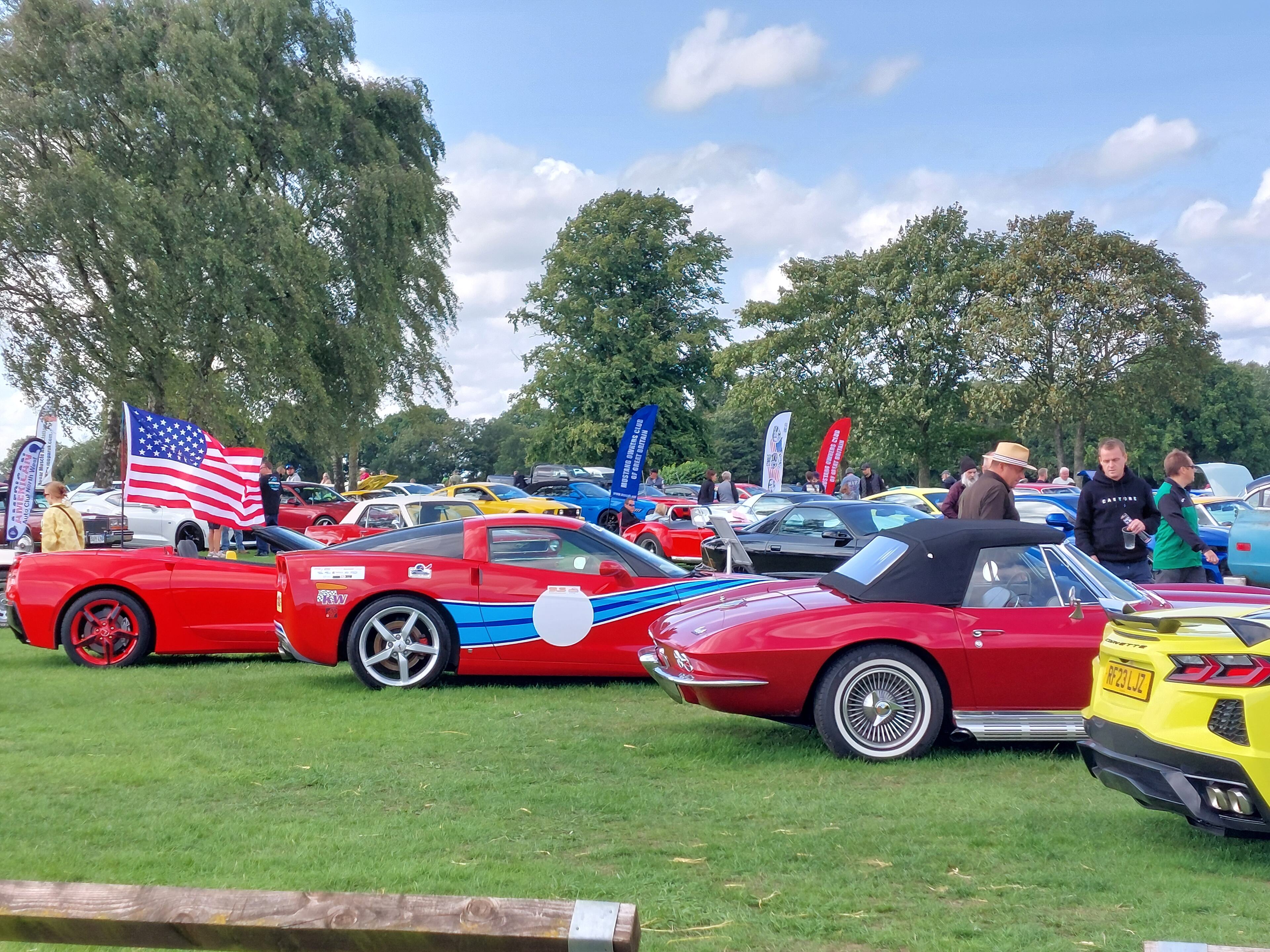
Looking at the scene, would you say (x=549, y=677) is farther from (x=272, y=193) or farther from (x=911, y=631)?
(x=272, y=193)

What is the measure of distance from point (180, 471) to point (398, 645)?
689 centimetres

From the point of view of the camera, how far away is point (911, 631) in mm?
6961

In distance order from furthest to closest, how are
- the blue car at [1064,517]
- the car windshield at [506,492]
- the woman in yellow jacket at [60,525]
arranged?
1. the car windshield at [506,492]
2. the blue car at [1064,517]
3. the woman in yellow jacket at [60,525]

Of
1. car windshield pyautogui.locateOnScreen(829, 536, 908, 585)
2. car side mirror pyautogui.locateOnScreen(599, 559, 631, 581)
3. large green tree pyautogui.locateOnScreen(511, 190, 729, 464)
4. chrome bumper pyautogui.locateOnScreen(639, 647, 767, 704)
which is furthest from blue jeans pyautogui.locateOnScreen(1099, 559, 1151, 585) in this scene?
large green tree pyautogui.locateOnScreen(511, 190, 729, 464)

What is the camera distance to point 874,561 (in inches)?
297

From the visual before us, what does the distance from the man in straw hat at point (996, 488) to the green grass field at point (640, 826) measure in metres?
1.97

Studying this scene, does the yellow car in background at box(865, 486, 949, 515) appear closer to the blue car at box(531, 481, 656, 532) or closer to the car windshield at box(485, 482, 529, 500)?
the blue car at box(531, 481, 656, 532)

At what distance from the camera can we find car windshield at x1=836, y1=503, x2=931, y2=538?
1503cm

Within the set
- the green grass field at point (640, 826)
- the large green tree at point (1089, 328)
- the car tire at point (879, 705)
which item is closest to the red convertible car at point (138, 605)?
the green grass field at point (640, 826)

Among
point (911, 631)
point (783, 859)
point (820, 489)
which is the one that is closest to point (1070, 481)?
point (820, 489)

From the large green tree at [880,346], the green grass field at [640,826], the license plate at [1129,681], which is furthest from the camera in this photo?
the large green tree at [880,346]

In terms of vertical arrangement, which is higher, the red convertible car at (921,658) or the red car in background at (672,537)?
the red car in background at (672,537)

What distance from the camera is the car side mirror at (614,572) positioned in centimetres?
939

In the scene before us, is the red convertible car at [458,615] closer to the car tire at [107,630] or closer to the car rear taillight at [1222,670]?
the car tire at [107,630]
